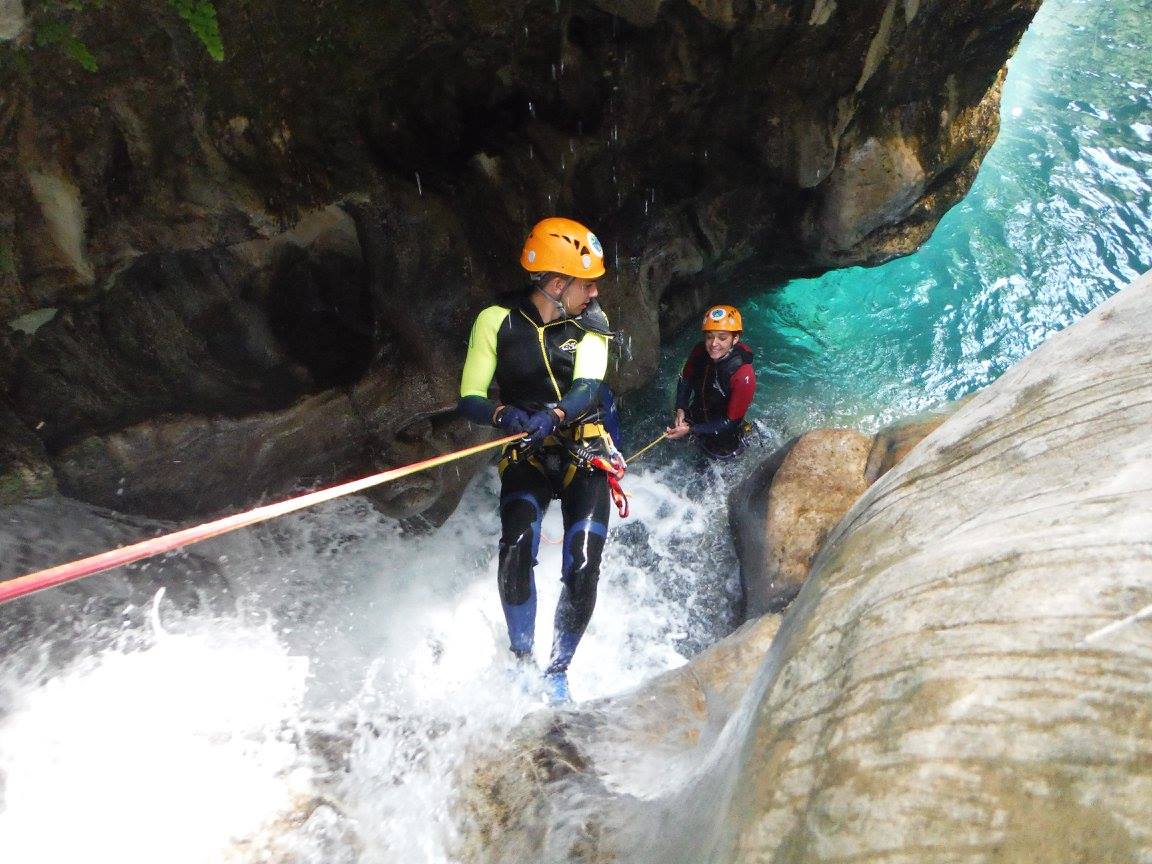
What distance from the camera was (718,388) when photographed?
21.6 feet

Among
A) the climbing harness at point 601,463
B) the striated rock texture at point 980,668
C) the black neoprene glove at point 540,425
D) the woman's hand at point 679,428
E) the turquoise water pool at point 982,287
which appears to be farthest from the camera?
the turquoise water pool at point 982,287

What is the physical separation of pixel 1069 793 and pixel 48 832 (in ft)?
11.2

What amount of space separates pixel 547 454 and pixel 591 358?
0.71 meters

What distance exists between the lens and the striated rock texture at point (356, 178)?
3.57m

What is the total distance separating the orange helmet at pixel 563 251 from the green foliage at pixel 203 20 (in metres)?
1.99

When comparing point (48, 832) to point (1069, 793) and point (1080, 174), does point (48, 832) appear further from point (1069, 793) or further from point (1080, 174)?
point (1080, 174)

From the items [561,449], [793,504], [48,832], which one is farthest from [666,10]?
[48,832]

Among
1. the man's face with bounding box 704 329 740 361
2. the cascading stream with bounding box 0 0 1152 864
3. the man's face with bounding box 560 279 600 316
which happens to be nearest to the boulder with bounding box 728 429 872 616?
the cascading stream with bounding box 0 0 1152 864

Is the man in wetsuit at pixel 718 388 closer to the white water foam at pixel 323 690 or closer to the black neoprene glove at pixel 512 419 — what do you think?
the white water foam at pixel 323 690

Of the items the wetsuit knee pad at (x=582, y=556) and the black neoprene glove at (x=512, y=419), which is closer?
the black neoprene glove at (x=512, y=419)

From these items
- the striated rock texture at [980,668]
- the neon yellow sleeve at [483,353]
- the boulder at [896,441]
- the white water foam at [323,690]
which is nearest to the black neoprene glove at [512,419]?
the neon yellow sleeve at [483,353]

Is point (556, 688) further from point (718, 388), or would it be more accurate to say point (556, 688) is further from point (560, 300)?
point (718, 388)

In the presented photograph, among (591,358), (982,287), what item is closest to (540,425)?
(591,358)

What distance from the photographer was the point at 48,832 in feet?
8.41
